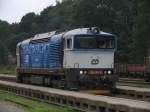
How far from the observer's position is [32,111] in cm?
1814

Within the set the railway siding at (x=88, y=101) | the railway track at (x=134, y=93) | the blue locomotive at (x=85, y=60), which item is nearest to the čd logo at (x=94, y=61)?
the blue locomotive at (x=85, y=60)

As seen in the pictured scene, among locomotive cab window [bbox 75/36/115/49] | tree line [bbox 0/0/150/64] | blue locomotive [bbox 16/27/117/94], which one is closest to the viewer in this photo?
blue locomotive [bbox 16/27/117/94]

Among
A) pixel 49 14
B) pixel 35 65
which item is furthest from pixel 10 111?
pixel 49 14

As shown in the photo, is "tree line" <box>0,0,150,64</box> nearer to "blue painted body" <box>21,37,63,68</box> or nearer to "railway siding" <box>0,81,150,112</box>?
"blue painted body" <box>21,37,63,68</box>

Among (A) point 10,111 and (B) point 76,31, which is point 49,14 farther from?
(A) point 10,111

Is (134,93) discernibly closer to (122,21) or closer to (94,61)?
(94,61)

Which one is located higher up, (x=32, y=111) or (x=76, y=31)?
(x=76, y=31)

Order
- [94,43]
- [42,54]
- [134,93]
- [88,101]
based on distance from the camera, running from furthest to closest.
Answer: [42,54], [94,43], [134,93], [88,101]

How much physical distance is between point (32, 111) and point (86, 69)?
24.3 ft

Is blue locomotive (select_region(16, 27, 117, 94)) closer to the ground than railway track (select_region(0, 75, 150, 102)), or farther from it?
farther from it

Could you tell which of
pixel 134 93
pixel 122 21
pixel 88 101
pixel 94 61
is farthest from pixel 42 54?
pixel 122 21

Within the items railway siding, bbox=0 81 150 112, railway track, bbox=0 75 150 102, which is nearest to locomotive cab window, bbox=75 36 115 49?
railway track, bbox=0 75 150 102

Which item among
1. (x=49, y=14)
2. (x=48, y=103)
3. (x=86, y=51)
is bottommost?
(x=48, y=103)

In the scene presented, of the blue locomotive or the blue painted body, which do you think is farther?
the blue painted body
